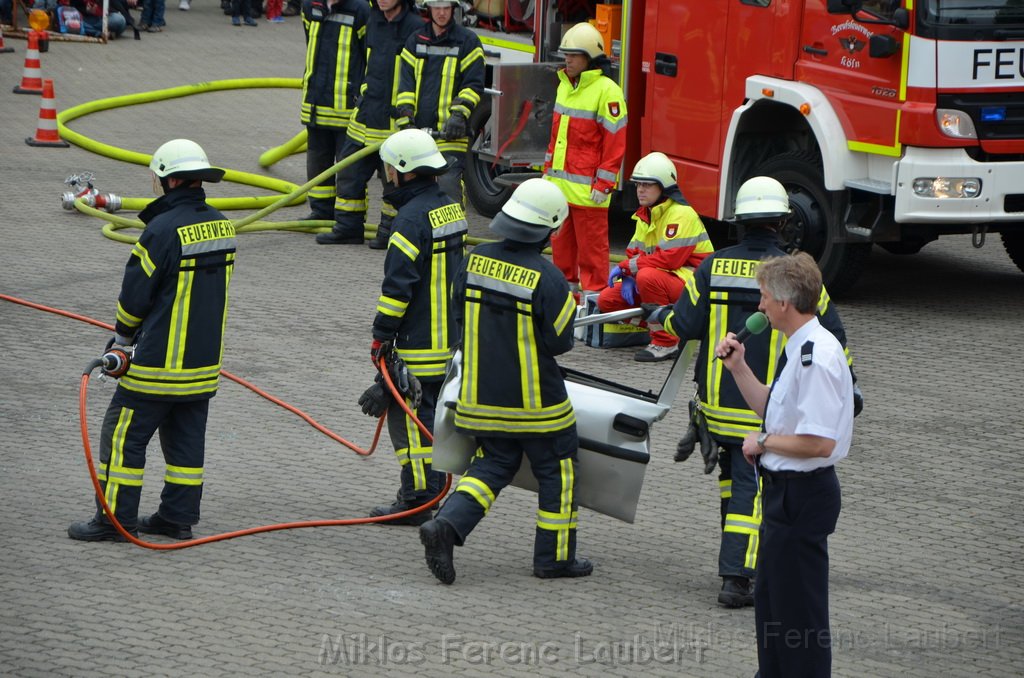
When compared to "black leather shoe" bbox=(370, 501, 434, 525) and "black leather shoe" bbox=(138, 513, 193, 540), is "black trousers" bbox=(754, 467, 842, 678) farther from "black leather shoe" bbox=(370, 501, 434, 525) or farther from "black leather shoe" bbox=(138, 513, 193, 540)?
"black leather shoe" bbox=(138, 513, 193, 540)

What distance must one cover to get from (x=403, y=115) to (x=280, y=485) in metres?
4.68

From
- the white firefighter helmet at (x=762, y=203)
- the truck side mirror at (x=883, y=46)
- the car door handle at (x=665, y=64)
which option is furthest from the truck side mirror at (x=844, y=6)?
the white firefighter helmet at (x=762, y=203)

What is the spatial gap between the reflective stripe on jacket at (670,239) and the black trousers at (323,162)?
3.53 m

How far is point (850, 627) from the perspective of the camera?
549cm

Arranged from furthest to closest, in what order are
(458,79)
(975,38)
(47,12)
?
(47,12) → (458,79) → (975,38)

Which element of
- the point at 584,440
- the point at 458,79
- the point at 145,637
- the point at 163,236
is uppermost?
the point at 458,79

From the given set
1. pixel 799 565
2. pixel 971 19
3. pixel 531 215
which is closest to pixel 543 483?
pixel 531 215

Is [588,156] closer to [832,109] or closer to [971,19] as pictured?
[832,109]

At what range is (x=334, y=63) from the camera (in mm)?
11469

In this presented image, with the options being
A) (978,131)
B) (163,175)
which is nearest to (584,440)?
(163,175)

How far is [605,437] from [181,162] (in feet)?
6.72

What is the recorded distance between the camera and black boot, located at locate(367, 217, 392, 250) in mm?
11148

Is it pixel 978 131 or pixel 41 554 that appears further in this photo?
pixel 978 131

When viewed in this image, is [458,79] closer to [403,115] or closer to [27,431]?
[403,115]
